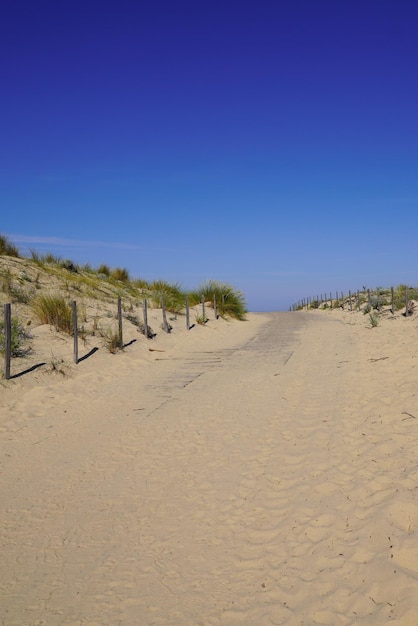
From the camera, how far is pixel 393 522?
3.59 m

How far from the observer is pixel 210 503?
4.30m

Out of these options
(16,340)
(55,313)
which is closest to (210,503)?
(16,340)

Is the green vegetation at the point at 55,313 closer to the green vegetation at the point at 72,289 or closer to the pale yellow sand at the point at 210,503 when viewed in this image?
the green vegetation at the point at 72,289

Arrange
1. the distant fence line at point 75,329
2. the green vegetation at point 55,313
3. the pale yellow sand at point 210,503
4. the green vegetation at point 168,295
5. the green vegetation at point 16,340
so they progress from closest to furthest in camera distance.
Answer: the pale yellow sand at point 210,503 < the distant fence line at point 75,329 < the green vegetation at point 16,340 < the green vegetation at point 55,313 < the green vegetation at point 168,295

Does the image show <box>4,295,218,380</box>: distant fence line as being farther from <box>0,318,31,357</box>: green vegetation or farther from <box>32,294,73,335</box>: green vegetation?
<box>32,294,73,335</box>: green vegetation

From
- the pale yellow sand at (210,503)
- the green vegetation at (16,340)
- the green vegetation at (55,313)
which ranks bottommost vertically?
the pale yellow sand at (210,503)

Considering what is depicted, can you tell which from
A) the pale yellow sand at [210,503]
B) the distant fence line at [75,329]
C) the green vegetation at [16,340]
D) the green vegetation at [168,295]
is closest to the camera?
the pale yellow sand at [210,503]

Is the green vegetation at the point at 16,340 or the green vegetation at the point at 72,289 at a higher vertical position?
the green vegetation at the point at 72,289

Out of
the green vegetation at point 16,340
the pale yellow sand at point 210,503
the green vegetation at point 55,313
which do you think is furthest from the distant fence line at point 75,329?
the green vegetation at point 55,313

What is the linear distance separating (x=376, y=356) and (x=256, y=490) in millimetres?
8386

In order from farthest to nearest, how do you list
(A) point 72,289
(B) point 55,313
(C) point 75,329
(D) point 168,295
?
1. (D) point 168,295
2. (A) point 72,289
3. (B) point 55,313
4. (C) point 75,329

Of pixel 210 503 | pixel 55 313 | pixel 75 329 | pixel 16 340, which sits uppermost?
pixel 55 313

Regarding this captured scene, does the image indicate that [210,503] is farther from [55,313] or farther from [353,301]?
[353,301]

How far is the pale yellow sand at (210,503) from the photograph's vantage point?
9.54 feet
